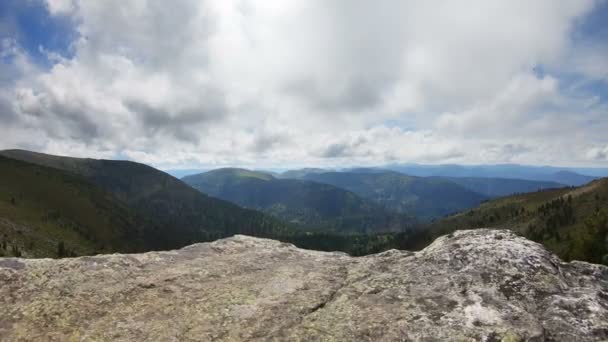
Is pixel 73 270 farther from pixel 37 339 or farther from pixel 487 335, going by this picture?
pixel 487 335

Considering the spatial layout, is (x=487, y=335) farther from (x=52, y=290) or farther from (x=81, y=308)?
(x=52, y=290)

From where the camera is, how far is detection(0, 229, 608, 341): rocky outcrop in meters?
11.8

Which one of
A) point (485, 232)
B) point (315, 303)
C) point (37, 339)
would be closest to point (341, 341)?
point (315, 303)

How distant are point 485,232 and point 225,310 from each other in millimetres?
12073

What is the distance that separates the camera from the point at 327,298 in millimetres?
14539

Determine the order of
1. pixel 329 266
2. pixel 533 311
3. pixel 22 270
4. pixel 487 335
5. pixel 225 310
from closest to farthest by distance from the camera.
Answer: pixel 487 335, pixel 533 311, pixel 225 310, pixel 22 270, pixel 329 266

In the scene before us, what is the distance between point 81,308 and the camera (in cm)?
1390

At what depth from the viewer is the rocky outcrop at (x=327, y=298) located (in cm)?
1181

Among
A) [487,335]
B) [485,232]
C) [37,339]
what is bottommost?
[37,339]

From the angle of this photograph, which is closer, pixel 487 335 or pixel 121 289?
pixel 487 335

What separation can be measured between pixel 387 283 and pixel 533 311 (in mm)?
5122

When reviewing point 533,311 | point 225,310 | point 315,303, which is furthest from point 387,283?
point 225,310

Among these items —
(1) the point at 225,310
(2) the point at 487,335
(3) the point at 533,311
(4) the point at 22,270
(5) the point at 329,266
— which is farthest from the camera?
(5) the point at 329,266

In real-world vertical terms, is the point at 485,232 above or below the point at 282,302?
above
